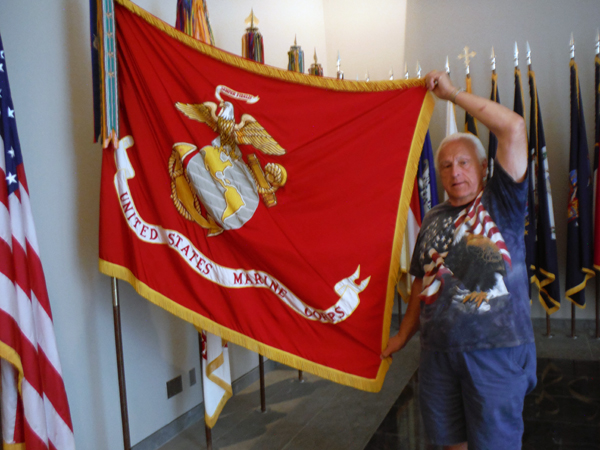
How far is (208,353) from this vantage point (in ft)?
7.28

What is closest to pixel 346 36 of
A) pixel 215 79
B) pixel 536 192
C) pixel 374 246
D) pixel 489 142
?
pixel 489 142

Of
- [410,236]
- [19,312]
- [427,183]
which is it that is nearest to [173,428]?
[19,312]

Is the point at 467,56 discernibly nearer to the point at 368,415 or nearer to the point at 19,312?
the point at 368,415

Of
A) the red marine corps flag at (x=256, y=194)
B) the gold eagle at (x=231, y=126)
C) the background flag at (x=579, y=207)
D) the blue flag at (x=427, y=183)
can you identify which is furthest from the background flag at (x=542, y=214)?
the gold eagle at (x=231, y=126)

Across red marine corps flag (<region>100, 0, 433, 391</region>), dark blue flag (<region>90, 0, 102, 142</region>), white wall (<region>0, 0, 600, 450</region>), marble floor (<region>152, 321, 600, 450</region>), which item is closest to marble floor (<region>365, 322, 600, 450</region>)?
marble floor (<region>152, 321, 600, 450</region>)

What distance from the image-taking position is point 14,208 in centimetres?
149

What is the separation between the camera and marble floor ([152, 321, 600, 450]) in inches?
90.8

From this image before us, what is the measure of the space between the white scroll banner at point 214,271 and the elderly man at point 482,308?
37 centimetres

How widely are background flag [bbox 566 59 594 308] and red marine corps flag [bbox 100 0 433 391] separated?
2.47m

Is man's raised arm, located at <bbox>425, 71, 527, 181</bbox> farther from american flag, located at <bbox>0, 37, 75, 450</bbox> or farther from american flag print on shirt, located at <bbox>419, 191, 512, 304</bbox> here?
american flag, located at <bbox>0, 37, 75, 450</bbox>

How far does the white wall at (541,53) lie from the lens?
3.76m

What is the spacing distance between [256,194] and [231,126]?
0.93 feet

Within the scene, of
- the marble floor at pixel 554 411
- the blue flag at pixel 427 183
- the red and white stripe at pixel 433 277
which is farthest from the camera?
the blue flag at pixel 427 183

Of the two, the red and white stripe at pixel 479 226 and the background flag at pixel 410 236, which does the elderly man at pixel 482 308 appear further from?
the background flag at pixel 410 236
